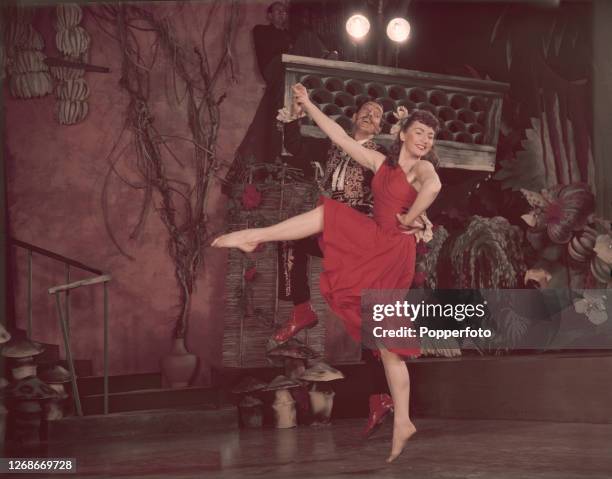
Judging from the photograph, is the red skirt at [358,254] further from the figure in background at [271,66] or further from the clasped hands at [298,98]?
the figure in background at [271,66]

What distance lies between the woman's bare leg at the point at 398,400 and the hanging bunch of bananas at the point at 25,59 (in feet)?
9.20

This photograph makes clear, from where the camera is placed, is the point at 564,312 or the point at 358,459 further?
the point at 564,312

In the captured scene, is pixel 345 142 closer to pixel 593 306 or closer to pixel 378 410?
pixel 378 410

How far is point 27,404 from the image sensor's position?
509 cm

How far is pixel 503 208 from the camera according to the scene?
6.05 meters

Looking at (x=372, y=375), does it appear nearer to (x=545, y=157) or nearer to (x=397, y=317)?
(x=397, y=317)

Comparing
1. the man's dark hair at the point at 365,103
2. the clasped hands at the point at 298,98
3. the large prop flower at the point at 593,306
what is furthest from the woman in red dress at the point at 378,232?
the large prop flower at the point at 593,306

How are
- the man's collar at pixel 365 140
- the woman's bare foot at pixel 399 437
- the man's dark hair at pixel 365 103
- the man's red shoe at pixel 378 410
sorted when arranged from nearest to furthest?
the woman's bare foot at pixel 399 437 < the man's red shoe at pixel 378 410 < the man's collar at pixel 365 140 < the man's dark hair at pixel 365 103

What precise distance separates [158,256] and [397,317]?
175 cm

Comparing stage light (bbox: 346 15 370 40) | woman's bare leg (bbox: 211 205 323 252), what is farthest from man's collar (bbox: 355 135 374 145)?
stage light (bbox: 346 15 370 40)

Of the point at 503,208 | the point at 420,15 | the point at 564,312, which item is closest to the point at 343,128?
the point at 420,15

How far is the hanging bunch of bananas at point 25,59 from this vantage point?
558 centimetres

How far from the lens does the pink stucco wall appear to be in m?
5.58

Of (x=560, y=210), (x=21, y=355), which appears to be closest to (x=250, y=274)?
(x=21, y=355)
